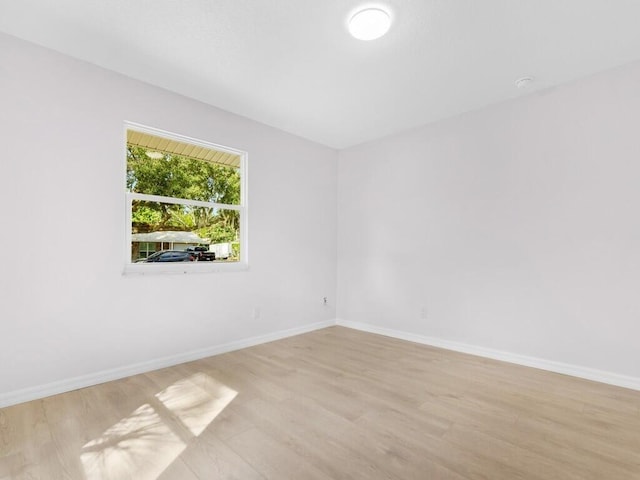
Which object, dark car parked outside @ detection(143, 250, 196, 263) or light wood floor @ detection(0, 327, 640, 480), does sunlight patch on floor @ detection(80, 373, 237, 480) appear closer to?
light wood floor @ detection(0, 327, 640, 480)

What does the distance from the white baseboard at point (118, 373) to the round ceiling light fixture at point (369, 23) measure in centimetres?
→ 308

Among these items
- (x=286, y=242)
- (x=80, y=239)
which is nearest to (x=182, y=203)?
(x=80, y=239)

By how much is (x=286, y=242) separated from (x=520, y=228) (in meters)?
2.57

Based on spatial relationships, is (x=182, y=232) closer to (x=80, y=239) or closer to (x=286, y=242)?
(x=80, y=239)

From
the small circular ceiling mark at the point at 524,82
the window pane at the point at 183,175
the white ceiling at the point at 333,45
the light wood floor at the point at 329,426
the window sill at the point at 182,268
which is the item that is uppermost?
the white ceiling at the point at 333,45

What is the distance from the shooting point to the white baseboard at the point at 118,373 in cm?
226

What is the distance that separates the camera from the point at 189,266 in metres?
3.22

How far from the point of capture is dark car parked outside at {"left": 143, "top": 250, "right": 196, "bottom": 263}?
3.00m

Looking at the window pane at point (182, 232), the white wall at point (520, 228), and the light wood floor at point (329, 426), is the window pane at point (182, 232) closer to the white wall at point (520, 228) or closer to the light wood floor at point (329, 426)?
the light wood floor at point (329, 426)

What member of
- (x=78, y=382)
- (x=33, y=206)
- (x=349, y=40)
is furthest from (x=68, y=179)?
(x=349, y=40)

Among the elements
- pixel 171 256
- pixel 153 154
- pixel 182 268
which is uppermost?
pixel 153 154

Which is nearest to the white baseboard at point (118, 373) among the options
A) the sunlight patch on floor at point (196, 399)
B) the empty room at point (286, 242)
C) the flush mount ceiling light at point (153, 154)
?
the empty room at point (286, 242)

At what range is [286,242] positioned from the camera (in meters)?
4.10

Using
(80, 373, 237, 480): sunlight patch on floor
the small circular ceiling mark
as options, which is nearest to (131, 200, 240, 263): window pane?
(80, 373, 237, 480): sunlight patch on floor
